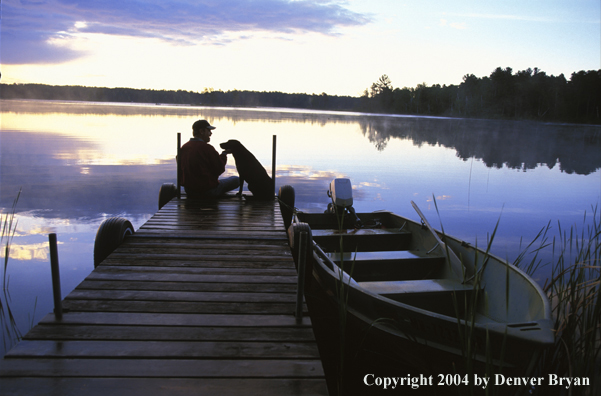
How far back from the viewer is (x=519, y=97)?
64.9 m

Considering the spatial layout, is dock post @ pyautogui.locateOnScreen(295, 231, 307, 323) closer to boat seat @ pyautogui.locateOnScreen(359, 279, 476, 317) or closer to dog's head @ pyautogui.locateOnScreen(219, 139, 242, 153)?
boat seat @ pyautogui.locateOnScreen(359, 279, 476, 317)

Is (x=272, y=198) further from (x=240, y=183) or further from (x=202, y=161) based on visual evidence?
(x=202, y=161)

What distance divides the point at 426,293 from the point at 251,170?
12.4 ft

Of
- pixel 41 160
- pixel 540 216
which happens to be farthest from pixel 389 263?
pixel 41 160

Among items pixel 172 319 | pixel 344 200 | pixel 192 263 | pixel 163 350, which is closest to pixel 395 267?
pixel 344 200

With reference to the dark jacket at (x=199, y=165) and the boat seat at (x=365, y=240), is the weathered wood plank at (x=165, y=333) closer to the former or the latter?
the boat seat at (x=365, y=240)

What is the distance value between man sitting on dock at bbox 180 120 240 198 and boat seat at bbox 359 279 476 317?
335 cm

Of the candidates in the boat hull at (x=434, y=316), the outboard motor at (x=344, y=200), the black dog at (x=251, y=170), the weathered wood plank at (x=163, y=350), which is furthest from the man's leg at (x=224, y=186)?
the weathered wood plank at (x=163, y=350)

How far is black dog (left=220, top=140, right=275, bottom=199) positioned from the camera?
21.7 feet

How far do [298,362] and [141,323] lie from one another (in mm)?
1052

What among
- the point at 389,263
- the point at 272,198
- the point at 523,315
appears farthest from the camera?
the point at 272,198

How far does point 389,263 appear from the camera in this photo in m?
4.80

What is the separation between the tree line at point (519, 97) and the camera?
5925 centimetres

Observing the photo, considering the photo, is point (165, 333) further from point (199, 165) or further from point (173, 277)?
point (199, 165)
